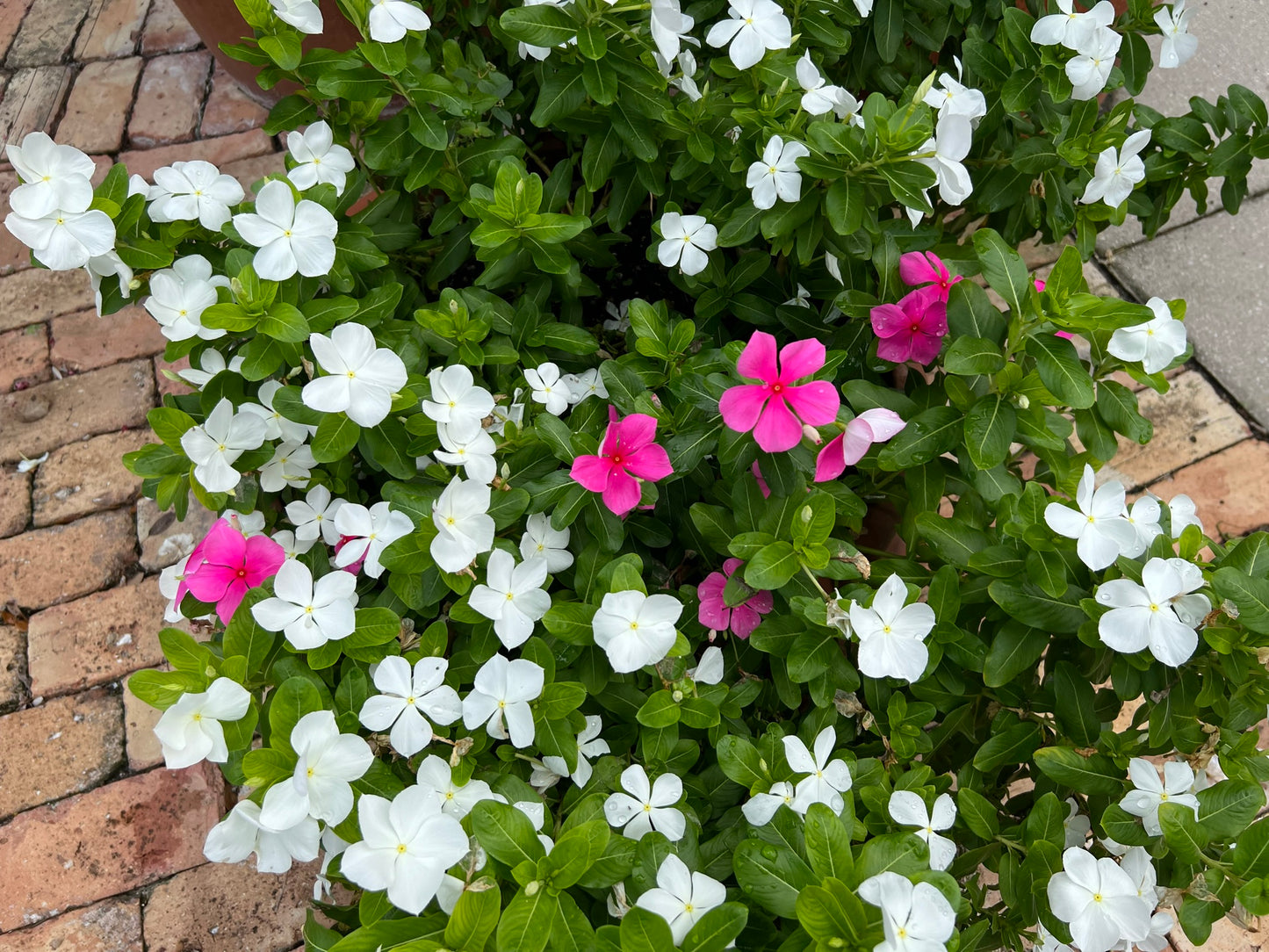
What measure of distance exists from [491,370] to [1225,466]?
2.01 meters

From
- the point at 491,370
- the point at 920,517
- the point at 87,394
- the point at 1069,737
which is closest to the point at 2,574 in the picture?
the point at 87,394

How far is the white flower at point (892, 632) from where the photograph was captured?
117cm

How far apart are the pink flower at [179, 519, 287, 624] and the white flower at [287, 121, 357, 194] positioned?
550 millimetres

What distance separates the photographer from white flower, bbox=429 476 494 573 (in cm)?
119

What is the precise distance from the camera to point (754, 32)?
1411 millimetres

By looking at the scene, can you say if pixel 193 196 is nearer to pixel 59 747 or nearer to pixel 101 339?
pixel 59 747

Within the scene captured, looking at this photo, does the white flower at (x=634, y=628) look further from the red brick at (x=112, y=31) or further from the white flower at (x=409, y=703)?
the red brick at (x=112, y=31)

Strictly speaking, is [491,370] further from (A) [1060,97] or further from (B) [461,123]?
(A) [1060,97]

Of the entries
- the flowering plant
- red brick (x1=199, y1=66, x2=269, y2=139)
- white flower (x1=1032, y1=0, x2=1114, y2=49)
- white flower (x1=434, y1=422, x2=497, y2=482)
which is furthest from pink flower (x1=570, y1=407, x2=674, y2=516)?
red brick (x1=199, y1=66, x2=269, y2=139)

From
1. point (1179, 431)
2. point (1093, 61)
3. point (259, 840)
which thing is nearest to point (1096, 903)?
point (259, 840)

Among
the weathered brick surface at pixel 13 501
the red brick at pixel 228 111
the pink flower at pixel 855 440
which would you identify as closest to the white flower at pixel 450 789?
the pink flower at pixel 855 440

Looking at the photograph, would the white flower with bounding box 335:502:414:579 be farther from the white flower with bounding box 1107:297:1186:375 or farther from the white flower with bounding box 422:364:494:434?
the white flower with bounding box 1107:297:1186:375

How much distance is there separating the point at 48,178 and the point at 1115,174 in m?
1.60

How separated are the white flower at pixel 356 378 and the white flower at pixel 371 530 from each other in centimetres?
13
